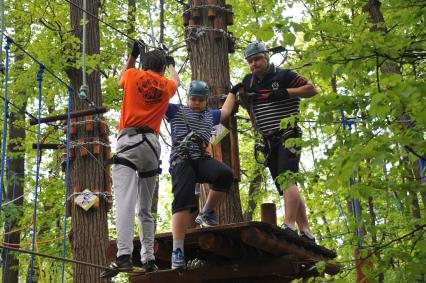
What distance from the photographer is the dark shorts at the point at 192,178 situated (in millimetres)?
4254

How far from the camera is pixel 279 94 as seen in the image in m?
4.70

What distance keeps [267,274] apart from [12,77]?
716cm

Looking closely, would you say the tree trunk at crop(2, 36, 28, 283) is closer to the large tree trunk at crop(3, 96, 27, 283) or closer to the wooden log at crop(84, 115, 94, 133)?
the large tree trunk at crop(3, 96, 27, 283)

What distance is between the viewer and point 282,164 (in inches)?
184

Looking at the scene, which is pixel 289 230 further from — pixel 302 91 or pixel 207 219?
pixel 302 91

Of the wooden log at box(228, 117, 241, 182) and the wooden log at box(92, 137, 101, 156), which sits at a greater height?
the wooden log at box(92, 137, 101, 156)

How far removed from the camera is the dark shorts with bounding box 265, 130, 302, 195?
4.66 meters

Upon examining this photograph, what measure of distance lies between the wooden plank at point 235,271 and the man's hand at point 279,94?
1243 mm

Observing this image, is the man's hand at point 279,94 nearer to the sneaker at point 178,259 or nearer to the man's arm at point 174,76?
the man's arm at point 174,76

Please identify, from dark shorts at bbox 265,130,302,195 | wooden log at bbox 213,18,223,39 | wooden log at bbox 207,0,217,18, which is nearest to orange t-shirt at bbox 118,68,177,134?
dark shorts at bbox 265,130,302,195

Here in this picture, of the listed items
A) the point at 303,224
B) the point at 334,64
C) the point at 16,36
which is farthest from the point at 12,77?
the point at 334,64

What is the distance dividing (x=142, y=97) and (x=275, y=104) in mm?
1201

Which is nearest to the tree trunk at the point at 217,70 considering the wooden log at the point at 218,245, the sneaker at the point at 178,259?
the wooden log at the point at 218,245

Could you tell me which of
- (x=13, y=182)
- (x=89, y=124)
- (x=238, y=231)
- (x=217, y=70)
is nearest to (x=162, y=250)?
(x=238, y=231)
